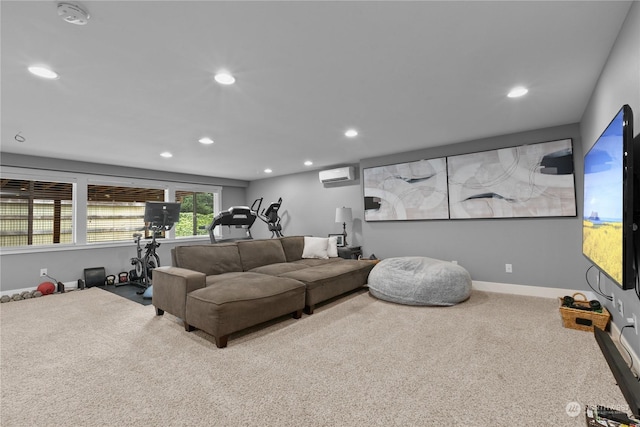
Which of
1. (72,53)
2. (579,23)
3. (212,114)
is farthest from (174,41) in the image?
(579,23)

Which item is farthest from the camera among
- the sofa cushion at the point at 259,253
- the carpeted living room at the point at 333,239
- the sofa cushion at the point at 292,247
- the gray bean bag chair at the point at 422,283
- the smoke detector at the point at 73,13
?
the sofa cushion at the point at 292,247

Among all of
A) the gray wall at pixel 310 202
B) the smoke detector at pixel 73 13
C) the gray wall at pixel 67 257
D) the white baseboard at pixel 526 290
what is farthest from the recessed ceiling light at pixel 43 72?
the white baseboard at pixel 526 290

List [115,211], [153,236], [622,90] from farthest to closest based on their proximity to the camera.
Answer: [115,211]
[153,236]
[622,90]

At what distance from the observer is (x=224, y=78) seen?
2.40m

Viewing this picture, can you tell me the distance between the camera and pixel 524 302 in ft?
11.8

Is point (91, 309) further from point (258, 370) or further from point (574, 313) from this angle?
point (574, 313)

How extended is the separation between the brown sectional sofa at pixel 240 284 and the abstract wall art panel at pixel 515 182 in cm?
183

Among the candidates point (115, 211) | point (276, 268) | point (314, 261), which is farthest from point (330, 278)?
point (115, 211)

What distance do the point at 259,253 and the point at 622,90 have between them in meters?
3.86

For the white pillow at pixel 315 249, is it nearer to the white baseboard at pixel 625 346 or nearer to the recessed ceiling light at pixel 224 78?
the recessed ceiling light at pixel 224 78

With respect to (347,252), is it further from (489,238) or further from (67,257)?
(67,257)

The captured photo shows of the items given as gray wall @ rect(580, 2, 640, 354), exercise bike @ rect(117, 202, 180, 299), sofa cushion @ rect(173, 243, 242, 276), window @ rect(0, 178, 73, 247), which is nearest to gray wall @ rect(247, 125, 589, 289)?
gray wall @ rect(580, 2, 640, 354)

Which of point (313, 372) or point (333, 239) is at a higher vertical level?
point (333, 239)

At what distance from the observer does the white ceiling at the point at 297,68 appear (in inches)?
66.2
